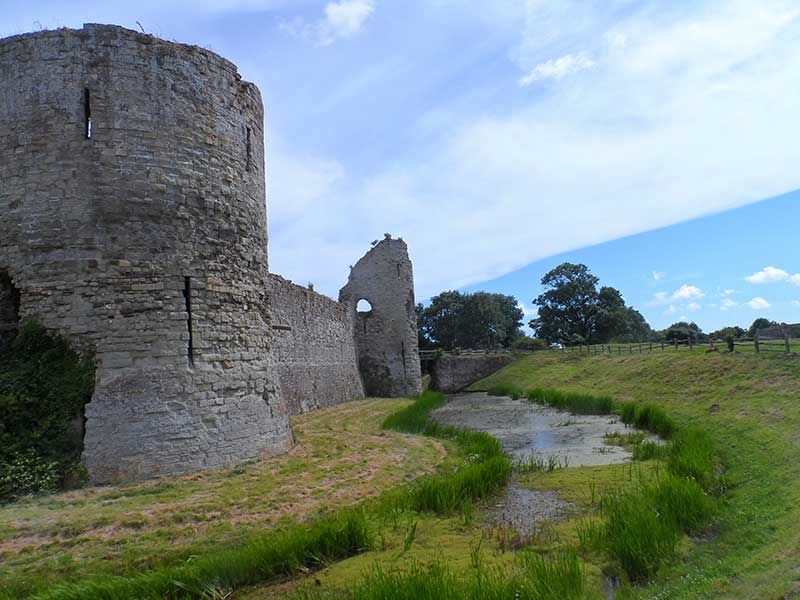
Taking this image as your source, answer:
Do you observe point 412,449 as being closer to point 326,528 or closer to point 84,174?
point 326,528

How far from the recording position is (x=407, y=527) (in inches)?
282

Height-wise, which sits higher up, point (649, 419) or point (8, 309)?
point (8, 309)

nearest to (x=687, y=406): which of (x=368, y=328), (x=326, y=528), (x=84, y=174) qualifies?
(x=326, y=528)

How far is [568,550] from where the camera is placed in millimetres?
6141

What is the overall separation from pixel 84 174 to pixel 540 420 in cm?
1541

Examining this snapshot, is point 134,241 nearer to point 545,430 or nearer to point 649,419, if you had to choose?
point 545,430

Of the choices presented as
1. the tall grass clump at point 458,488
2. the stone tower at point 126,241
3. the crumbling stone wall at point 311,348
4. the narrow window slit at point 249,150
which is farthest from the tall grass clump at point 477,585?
the crumbling stone wall at point 311,348

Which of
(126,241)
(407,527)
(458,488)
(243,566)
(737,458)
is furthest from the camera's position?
(737,458)

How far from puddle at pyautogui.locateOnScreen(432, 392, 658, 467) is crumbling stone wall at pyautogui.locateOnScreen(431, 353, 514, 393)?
14.1m

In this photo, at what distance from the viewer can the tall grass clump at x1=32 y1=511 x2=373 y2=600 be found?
5.26m

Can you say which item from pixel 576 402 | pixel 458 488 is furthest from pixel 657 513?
pixel 576 402

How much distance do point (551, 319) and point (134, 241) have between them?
63.4 metres

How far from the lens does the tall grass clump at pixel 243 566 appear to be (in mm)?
5258

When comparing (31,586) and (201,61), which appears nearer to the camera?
(31,586)
